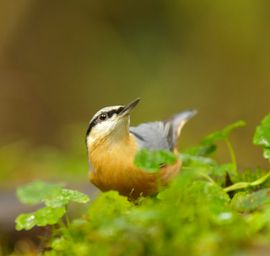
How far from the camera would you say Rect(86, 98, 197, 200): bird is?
14.1 ft

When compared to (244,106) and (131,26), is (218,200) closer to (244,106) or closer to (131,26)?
(244,106)

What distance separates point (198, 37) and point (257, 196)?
400 inches

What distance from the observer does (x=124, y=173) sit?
171 inches

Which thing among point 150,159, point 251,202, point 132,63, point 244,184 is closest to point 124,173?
point 244,184

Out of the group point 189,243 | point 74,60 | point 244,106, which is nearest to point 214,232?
point 189,243

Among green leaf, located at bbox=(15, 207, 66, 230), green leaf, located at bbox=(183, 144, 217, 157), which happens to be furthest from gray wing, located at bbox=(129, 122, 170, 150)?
green leaf, located at bbox=(15, 207, 66, 230)

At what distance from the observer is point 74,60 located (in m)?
13.8

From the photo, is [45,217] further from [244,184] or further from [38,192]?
[244,184]

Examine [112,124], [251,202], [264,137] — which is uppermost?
[112,124]

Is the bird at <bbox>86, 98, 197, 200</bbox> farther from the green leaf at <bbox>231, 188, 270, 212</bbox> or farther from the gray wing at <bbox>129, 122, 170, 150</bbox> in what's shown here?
the green leaf at <bbox>231, 188, 270, 212</bbox>

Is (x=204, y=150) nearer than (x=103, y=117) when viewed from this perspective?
Yes

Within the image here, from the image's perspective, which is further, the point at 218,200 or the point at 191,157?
the point at 191,157

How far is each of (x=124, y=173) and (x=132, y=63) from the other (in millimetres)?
8827

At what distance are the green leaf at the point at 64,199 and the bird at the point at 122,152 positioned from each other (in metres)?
0.90
